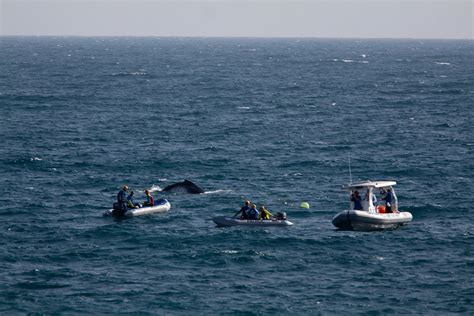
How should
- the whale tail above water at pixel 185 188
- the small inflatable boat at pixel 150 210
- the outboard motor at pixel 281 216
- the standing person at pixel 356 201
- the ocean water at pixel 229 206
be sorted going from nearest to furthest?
the ocean water at pixel 229 206
the standing person at pixel 356 201
the outboard motor at pixel 281 216
the small inflatable boat at pixel 150 210
the whale tail above water at pixel 185 188

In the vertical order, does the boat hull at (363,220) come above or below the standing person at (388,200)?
below

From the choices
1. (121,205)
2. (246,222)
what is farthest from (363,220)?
(121,205)

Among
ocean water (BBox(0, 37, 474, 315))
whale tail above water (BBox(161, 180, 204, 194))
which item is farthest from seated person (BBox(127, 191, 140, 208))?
whale tail above water (BBox(161, 180, 204, 194))

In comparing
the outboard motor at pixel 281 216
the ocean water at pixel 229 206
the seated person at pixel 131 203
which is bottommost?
the ocean water at pixel 229 206

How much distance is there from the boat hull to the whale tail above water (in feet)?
46.2

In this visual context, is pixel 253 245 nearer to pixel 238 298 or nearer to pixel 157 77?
pixel 238 298

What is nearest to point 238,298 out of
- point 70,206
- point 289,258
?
point 289,258

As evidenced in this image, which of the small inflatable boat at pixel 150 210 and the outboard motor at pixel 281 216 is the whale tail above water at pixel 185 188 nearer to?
the small inflatable boat at pixel 150 210

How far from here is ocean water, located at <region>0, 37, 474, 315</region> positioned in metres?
41.0

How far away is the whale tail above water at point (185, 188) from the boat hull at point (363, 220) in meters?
14.1

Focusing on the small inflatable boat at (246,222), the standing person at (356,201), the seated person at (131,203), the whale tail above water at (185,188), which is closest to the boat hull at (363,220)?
the standing person at (356,201)

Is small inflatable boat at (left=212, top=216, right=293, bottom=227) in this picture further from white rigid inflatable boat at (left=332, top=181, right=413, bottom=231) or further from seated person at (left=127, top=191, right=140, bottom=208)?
seated person at (left=127, top=191, right=140, bottom=208)

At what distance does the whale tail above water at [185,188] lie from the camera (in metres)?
62.9

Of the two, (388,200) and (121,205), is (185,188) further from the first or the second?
(388,200)
